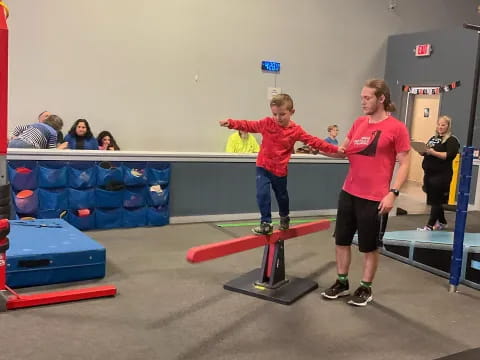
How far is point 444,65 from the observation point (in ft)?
29.2

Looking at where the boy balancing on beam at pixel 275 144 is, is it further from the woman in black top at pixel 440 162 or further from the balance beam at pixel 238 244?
the woman in black top at pixel 440 162

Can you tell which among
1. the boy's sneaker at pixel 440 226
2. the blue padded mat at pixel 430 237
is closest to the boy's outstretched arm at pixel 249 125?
the blue padded mat at pixel 430 237

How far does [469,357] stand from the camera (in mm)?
2963

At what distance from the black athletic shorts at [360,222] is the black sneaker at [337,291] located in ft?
1.09

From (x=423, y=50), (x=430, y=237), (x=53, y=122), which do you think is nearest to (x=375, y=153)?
(x=430, y=237)

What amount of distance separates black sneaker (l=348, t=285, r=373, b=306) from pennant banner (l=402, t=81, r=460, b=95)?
6.02 meters

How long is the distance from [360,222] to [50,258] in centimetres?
220

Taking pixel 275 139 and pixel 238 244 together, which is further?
pixel 275 139

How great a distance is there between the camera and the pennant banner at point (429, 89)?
8.73m

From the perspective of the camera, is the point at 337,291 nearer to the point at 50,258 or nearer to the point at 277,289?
the point at 277,289

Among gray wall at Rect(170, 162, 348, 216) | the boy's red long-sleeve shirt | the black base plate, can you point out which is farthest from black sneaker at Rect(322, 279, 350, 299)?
gray wall at Rect(170, 162, 348, 216)

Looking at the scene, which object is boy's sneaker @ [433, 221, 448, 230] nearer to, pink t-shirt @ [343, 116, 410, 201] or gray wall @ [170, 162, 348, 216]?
gray wall @ [170, 162, 348, 216]

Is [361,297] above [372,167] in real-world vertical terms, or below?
below

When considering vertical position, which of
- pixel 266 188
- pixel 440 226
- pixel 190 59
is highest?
pixel 190 59
